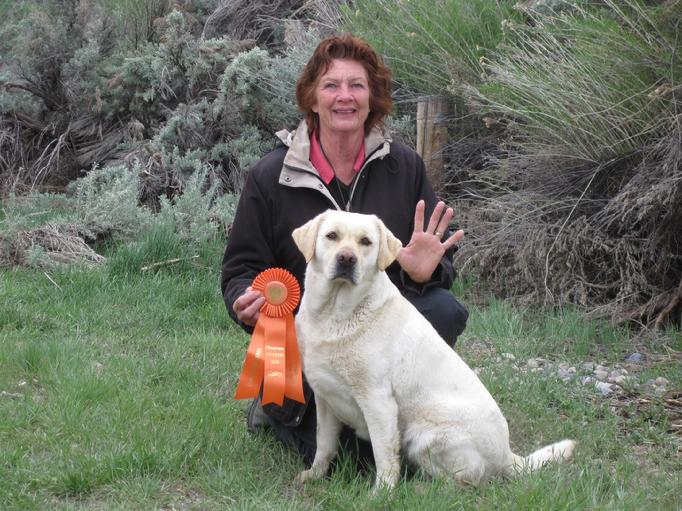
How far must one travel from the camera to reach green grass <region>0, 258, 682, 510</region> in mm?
2910

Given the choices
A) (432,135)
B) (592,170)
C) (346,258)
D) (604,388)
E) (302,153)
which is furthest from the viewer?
(432,135)

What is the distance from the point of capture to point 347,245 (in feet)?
9.62

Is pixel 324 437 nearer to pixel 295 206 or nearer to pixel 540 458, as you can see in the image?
pixel 540 458

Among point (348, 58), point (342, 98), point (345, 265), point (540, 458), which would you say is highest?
point (348, 58)

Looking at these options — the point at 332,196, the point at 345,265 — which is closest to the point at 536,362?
the point at 332,196

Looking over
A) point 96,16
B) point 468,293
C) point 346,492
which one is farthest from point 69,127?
point 346,492

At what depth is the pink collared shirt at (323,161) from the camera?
3.59m

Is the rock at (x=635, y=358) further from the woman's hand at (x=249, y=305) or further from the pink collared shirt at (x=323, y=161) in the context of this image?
the woman's hand at (x=249, y=305)

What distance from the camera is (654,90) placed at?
4.85 metres

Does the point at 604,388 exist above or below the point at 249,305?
below

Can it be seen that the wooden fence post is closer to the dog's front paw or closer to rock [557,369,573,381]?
Answer: rock [557,369,573,381]

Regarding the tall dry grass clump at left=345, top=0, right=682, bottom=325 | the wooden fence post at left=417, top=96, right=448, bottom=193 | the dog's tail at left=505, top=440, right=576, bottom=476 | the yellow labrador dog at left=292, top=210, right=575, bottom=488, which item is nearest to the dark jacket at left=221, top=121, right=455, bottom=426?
the yellow labrador dog at left=292, top=210, right=575, bottom=488

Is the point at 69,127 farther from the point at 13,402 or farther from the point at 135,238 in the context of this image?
the point at 13,402

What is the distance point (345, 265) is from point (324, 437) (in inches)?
29.6
